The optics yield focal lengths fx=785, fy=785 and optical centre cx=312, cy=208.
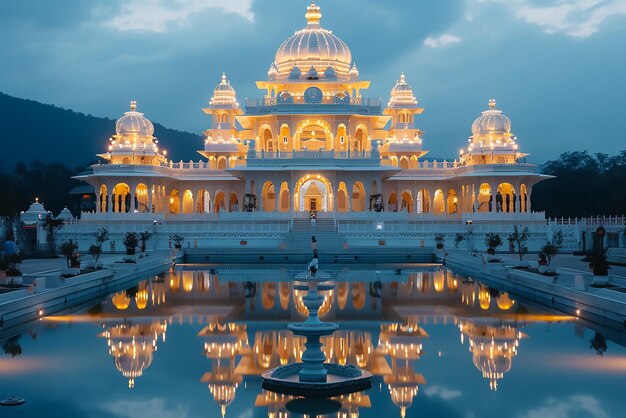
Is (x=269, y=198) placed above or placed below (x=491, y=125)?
below

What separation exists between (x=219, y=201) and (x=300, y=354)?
4381 cm

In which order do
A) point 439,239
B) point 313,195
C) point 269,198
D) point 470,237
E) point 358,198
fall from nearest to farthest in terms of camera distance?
1. point 439,239
2. point 470,237
3. point 269,198
4. point 358,198
5. point 313,195

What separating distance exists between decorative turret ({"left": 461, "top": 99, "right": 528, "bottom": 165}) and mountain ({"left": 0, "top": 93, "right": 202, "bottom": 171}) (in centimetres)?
9725

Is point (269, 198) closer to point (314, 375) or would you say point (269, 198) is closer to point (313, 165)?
point (313, 165)

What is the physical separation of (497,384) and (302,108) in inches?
1575

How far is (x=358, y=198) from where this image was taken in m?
52.8

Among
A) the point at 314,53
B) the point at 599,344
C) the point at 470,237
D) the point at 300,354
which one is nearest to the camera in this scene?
the point at 300,354

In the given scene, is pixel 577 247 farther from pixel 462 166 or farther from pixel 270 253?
pixel 270 253

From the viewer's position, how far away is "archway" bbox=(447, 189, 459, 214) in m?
55.6

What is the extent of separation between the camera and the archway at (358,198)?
50781mm

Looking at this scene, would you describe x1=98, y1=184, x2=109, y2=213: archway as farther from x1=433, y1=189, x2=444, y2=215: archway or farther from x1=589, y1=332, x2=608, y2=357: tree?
x1=589, y1=332, x2=608, y2=357: tree

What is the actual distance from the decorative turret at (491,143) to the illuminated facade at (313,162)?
0.08m

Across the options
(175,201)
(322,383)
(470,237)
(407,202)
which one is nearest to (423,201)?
(407,202)

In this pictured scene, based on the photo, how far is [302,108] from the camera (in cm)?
5047
